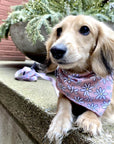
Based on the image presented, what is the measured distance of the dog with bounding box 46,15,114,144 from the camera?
0.64 metres

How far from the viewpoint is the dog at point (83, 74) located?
0.64m

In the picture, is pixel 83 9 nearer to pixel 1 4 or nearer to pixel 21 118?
pixel 21 118

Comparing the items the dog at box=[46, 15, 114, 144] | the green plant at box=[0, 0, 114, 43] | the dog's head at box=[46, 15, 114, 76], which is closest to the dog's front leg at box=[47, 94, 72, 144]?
the dog at box=[46, 15, 114, 144]

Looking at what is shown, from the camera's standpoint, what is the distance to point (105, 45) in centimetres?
78

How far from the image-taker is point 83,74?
0.75 meters

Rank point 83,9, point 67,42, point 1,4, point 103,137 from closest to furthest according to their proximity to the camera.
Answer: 1. point 103,137
2. point 67,42
3. point 83,9
4. point 1,4

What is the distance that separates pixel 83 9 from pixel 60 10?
0.71 feet

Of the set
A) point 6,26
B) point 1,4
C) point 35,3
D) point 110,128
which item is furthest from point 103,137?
point 1,4

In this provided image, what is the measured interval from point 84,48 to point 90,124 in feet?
1.09

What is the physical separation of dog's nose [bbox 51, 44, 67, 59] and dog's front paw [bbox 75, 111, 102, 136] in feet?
0.83

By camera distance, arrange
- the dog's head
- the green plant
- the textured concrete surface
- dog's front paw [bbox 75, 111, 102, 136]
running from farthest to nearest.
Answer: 1. the green plant
2. the textured concrete surface
3. the dog's head
4. dog's front paw [bbox 75, 111, 102, 136]

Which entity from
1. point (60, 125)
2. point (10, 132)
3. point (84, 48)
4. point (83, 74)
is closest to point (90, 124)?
point (60, 125)

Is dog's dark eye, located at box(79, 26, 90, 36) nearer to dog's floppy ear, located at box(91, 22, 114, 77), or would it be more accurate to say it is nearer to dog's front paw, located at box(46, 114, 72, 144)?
dog's floppy ear, located at box(91, 22, 114, 77)

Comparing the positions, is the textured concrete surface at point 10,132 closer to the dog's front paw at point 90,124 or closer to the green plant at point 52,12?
the dog's front paw at point 90,124
